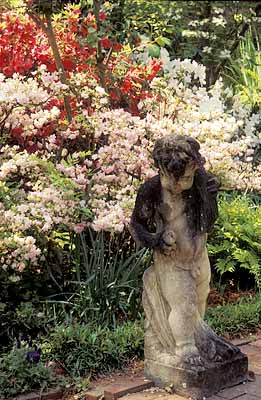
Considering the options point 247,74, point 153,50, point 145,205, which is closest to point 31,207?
point 145,205

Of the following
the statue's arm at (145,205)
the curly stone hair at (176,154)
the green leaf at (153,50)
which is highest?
the green leaf at (153,50)

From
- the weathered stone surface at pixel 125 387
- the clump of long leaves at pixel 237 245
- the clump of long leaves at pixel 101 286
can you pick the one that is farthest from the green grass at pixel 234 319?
the weathered stone surface at pixel 125 387

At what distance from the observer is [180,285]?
433 centimetres

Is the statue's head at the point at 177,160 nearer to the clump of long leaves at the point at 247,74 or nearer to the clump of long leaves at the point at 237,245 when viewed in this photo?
the clump of long leaves at the point at 237,245

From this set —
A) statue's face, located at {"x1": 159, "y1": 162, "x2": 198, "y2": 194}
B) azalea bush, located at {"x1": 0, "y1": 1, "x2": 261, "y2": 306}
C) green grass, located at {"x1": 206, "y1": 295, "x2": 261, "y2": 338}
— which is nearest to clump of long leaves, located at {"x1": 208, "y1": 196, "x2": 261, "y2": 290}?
azalea bush, located at {"x1": 0, "y1": 1, "x2": 261, "y2": 306}

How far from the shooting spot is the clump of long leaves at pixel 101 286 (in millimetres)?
5598

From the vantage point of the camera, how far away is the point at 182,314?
431cm

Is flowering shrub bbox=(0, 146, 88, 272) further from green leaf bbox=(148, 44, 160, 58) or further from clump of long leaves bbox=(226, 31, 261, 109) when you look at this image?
clump of long leaves bbox=(226, 31, 261, 109)

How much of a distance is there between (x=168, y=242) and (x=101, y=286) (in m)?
1.54

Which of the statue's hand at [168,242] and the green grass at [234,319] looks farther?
the green grass at [234,319]

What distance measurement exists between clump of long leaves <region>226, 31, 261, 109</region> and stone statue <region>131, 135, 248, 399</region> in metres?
5.86

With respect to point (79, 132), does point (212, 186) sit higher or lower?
lower

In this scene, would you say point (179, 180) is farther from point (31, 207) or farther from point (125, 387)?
point (31, 207)

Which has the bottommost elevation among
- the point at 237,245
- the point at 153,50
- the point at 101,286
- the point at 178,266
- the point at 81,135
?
the point at 101,286
